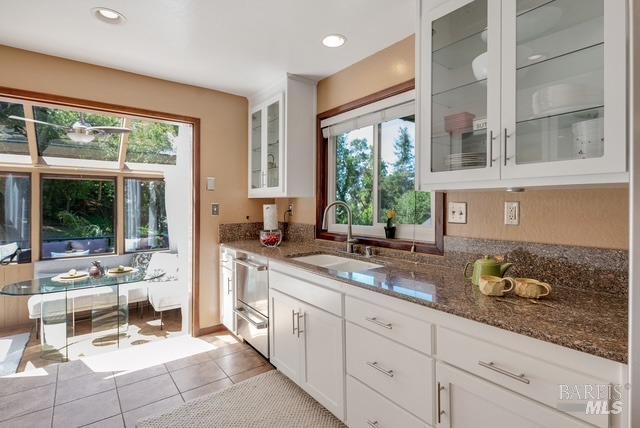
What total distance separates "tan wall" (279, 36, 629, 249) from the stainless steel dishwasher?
55.5 inches

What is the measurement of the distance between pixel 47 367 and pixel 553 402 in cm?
334

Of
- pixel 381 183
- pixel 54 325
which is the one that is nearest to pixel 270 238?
pixel 381 183

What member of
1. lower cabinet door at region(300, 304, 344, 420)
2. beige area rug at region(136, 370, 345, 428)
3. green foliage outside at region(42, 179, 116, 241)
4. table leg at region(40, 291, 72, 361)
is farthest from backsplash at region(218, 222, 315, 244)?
green foliage outside at region(42, 179, 116, 241)

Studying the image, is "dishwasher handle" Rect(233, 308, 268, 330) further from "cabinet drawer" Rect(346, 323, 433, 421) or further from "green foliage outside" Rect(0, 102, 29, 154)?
"green foliage outside" Rect(0, 102, 29, 154)

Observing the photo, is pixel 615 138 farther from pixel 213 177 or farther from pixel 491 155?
pixel 213 177

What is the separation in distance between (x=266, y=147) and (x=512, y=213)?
214 centimetres

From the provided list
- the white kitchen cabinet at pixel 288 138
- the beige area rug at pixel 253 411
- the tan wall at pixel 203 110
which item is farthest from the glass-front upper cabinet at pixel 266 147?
the beige area rug at pixel 253 411

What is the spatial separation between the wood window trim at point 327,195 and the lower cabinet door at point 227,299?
A: 2.99ft

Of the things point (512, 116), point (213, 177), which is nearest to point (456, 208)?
point (512, 116)

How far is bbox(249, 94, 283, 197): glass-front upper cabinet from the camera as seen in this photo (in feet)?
9.50

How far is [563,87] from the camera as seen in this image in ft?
Result: 4.01

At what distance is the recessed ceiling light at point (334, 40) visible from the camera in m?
2.13

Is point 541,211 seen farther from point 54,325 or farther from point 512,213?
point 54,325

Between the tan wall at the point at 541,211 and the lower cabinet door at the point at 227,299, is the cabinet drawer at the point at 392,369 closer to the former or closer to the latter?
the tan wall at the point at 541,211
